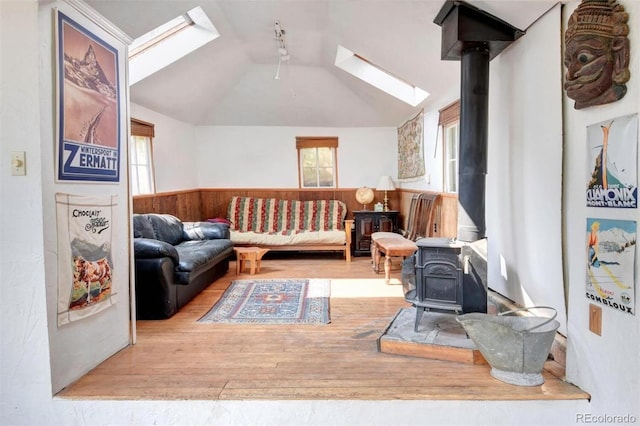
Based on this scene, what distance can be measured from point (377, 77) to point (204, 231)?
10.1 feet

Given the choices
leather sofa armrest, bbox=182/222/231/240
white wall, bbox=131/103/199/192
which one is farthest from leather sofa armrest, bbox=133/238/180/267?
white wall, bbox=131/103/199/192

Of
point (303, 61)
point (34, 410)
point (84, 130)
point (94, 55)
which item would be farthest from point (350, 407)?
point (303, 61)

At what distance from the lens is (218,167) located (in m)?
6.45

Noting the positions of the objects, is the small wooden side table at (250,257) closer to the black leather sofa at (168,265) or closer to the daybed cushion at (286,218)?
the black leather sofa at (168,265)

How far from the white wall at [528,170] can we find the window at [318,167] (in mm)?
3682

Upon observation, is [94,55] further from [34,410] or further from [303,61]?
[303,61]

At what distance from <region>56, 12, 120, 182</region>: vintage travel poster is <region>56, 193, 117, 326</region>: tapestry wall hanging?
0.16 meters

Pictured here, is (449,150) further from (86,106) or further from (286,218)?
(86,106)

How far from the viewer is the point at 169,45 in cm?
407

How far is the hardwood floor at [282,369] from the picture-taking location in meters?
1.99

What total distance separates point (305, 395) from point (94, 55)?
92.6 inches

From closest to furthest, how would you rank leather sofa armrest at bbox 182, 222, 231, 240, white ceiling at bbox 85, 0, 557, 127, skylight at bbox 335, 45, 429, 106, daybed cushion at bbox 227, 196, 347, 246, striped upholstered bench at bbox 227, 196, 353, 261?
1. white ceiling at bbox 85, 0, 557, 127
2. leather sofa armrest at bbox 182, 222, 231, 240
3. skylight at bbox 335, 45, 429, 106
4. striped upholstered bench at bbox 227, 196, 353, 261
5. daybed cushion at bbox 227, 196, 347, 246

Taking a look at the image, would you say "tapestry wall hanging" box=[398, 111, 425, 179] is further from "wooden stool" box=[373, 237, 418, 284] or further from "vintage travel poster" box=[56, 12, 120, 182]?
"vintage travel poster" box=[56, 12, 120, 182]

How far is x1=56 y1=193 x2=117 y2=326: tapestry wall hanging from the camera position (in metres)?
2.10
